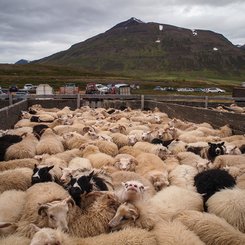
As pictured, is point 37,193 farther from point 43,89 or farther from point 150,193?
point 43,89

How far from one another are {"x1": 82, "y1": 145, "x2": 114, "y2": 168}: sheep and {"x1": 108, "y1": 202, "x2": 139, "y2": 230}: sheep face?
3337 mm

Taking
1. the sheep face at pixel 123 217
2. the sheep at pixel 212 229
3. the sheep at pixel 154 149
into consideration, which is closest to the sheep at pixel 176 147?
the sheep at pixel 154 149

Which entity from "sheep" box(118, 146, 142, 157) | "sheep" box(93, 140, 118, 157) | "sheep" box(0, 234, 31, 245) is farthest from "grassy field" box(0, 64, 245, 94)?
"sheep" box(0, 234, 31, 245)

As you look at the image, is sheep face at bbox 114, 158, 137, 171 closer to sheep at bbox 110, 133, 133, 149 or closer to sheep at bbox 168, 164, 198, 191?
sheep at bbox 168, 164, 198, 191

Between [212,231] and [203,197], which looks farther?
[203,197]

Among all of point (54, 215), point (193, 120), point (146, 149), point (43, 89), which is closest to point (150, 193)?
point (54, 215)

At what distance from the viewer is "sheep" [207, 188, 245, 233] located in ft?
16.9

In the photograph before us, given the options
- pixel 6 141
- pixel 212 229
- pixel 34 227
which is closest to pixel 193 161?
pixel 212 229

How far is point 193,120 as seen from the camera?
16594 mm

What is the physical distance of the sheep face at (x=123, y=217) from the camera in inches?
196

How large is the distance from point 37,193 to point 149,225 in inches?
69.3

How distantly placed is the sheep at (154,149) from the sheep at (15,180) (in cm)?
358

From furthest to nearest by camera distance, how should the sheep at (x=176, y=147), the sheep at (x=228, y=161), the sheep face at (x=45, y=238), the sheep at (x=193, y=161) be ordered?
the sheep at (x=176, y=147) → the sheep at (x=228, y=161) → the sheep at (x=193, y=161) → the sheep face at (x=45, y=238)

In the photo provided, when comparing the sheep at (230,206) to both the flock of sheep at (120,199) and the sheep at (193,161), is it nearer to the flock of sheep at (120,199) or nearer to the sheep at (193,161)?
the flock of sheep at (120,199)
